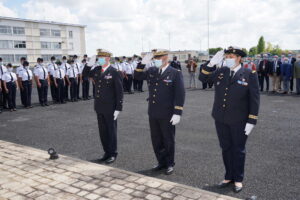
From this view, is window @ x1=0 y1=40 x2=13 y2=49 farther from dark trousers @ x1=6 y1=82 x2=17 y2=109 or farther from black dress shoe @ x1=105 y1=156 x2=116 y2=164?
black dress shoe @ x1=105 y1=156 x2=116 y2=164

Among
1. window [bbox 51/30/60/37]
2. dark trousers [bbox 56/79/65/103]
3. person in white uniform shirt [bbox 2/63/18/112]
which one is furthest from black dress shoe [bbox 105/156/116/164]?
window [bbox 51/30/60/37]

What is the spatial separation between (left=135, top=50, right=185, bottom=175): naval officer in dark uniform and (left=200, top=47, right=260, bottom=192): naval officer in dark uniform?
0.70m

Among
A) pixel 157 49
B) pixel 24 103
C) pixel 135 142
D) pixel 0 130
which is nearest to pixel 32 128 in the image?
pixel 0 130

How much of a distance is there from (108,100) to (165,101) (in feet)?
4.05

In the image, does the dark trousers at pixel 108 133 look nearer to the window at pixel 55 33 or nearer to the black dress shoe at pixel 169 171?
the black dress shoe at pixel 169 171

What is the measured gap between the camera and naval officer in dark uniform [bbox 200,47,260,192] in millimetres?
3803

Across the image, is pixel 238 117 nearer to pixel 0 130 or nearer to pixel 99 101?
pixel 99 101

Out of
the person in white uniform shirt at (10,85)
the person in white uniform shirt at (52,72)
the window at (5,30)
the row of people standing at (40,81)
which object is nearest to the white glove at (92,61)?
the row of people standing at (40,81)

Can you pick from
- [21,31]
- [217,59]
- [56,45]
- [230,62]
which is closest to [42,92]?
[217,59]

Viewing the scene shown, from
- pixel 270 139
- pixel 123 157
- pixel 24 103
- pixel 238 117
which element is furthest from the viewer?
pixel 24 103

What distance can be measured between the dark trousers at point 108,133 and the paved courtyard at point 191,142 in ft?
1.04

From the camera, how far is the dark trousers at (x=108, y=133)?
17.4 ft

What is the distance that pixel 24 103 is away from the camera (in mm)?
12164

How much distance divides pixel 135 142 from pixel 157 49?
8.58 ft
